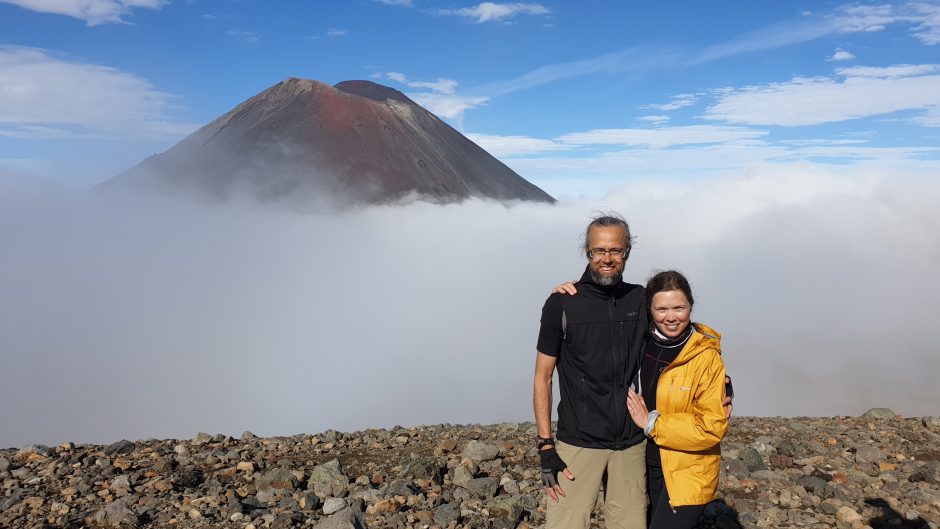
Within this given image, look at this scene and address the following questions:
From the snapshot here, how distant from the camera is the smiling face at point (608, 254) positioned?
10.8ft

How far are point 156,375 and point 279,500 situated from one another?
16503cm

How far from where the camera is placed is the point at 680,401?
3.12 metres

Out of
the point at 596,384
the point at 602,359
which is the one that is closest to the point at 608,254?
the point at 602,359

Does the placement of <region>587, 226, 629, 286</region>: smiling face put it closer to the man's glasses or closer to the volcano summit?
the man's glasses

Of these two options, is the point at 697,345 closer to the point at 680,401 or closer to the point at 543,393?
the point at 680,401

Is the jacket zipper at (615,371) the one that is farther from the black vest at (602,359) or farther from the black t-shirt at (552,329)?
the black t-shirt at (552,329)

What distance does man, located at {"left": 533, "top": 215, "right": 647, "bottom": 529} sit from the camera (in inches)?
130

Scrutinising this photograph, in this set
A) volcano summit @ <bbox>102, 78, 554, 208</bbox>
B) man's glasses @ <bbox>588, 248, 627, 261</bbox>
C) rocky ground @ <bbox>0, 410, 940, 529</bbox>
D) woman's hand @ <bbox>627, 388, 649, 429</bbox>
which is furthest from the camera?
volcano summit @ <bbox>102, 78, 554, 208</bbox>

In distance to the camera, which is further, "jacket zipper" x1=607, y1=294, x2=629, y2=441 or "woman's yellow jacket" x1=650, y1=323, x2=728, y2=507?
"jacket zipper" x1=607, y1=294, x2=629, y2=441

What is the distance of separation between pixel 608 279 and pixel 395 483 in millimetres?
3692

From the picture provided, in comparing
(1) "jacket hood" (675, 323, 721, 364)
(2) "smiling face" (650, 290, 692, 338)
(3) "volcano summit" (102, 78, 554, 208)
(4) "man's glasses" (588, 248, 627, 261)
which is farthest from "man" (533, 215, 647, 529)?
(3) "volcano summit" (102, 78, 554, 208)

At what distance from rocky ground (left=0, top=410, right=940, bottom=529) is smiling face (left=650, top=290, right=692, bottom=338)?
2.82m

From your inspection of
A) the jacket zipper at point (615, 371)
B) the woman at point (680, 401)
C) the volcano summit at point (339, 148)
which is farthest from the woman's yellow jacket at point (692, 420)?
the volcano summit at point (339, 148)

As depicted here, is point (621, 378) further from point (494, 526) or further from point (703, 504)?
point (494, 526)
